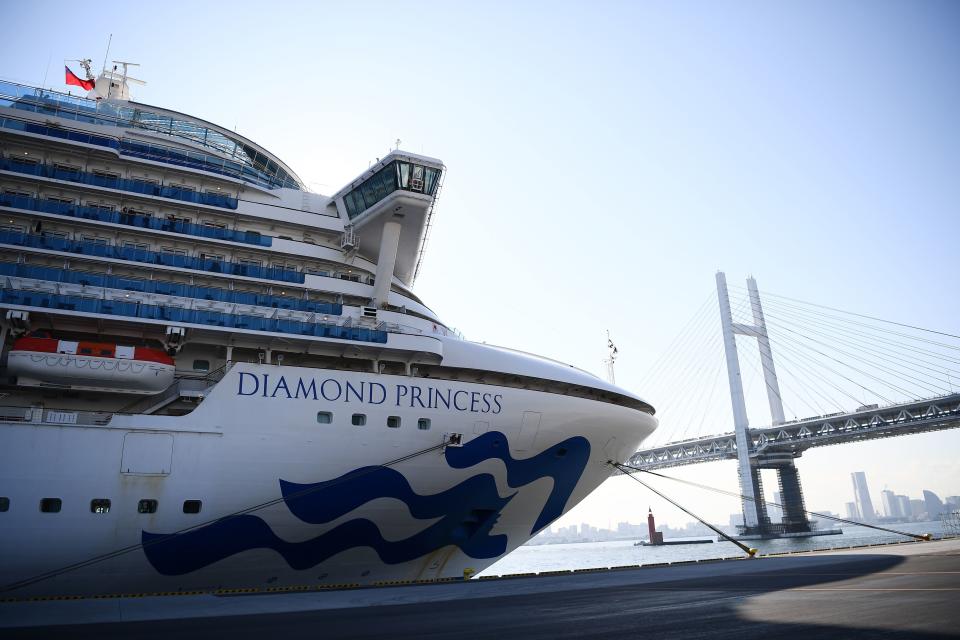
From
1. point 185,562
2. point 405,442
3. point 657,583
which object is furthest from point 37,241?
point 657,583

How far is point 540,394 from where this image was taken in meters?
16.8

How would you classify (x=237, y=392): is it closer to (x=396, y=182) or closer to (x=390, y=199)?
(x=390, y=199)

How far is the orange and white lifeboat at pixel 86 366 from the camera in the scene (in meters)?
13.9

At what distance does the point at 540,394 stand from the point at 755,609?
10.1m

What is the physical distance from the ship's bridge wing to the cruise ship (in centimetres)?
8

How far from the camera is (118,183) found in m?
17.8

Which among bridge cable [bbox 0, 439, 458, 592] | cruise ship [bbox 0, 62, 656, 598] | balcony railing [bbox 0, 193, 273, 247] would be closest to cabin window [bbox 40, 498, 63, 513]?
cruise ship [bbox 0, 62, 656, 598]

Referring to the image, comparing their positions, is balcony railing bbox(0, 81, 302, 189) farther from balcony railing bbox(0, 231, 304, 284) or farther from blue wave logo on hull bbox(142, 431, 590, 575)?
blue wave logo on hull bbox(142, 431, 590, 575)

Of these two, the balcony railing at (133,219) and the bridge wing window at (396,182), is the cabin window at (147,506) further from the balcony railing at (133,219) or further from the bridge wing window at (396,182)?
the bridge wing window at (396,182)

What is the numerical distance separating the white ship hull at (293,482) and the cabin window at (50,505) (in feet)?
0.39

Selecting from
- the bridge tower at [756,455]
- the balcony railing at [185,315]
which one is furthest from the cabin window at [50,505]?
the bridge tower at [756,455]

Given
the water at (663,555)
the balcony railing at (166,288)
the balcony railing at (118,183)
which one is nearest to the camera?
the balcony railing at (166,288)

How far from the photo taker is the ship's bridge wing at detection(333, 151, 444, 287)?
18.1 meters

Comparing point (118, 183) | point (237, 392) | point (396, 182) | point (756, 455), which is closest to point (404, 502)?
point (237, 392)
